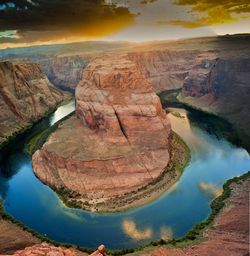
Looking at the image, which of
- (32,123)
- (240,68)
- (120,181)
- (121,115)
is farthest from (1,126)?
(240,68)

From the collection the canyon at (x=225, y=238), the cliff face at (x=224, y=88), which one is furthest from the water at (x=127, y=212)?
the cliff face at (x=224, y=88)

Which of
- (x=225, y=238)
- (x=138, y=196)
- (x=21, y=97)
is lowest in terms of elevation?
(x=138, y=196)

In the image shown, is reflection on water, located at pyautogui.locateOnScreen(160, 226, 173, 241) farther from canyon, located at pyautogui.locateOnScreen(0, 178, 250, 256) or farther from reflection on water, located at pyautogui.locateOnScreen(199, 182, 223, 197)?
reflection on water, located at pyautogui.locateOnScreen(199, 182, 223, 197)

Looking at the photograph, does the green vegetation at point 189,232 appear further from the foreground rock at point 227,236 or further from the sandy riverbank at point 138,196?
the sandy riverbank at point 138,196

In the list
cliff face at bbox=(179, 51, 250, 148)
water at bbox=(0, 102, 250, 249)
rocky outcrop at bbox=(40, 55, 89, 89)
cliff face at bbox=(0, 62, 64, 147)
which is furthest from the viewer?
rocky outcrop at bbox=(40, 55, 89, 89)

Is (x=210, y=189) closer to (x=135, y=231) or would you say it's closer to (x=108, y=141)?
(x=135, y=231)

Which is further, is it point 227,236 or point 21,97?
point 21,97

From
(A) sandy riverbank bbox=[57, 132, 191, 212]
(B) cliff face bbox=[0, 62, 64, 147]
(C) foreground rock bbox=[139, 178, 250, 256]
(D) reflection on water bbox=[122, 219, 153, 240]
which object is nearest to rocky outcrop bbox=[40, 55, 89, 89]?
(B) cliff face bbox=[0, 62, 64, 147]

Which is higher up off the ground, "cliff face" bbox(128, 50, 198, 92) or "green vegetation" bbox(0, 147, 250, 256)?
"green vegetation" bbox(0, 147, 250, 256)

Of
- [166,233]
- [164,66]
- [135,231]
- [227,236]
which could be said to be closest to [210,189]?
[166,233]
